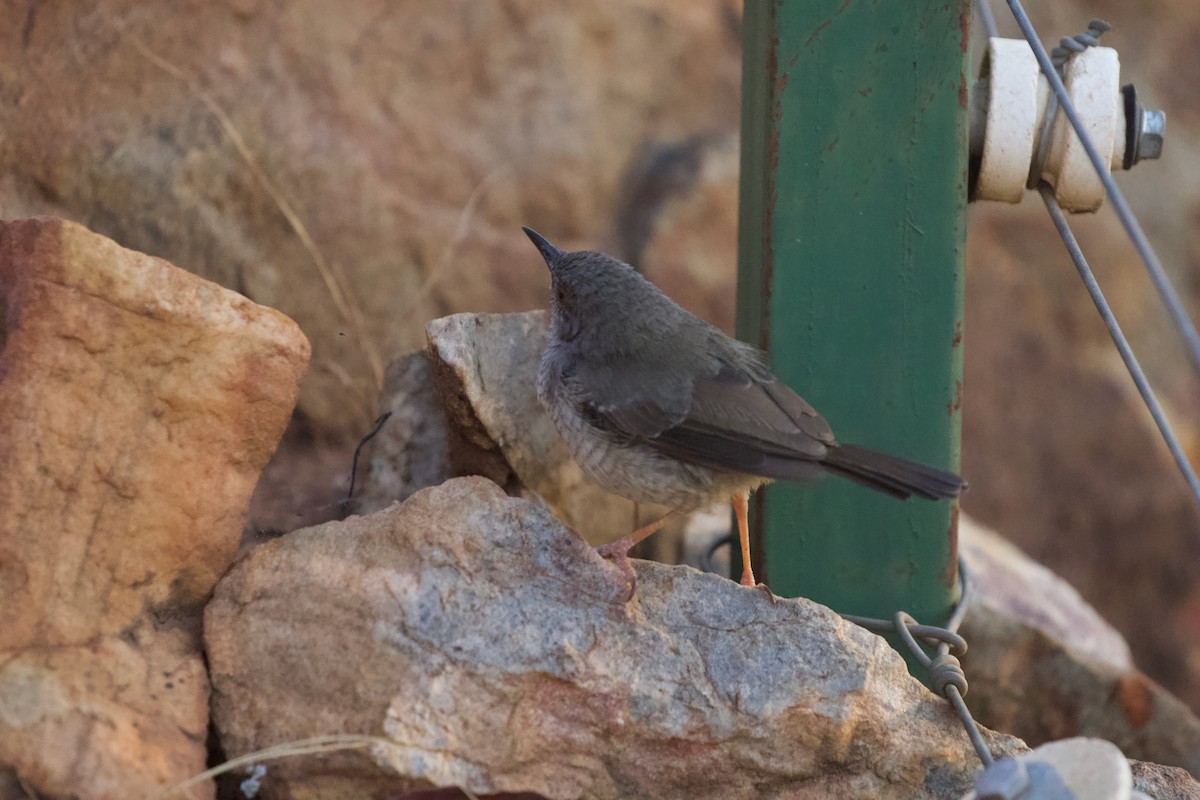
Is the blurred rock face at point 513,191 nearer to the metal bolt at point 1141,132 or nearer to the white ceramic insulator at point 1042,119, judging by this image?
the white ceramic insulator at point 1042,119

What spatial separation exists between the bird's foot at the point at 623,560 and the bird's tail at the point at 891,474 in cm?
55

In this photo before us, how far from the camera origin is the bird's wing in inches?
117

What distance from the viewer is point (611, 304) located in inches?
138

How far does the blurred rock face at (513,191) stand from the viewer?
12.9 feet

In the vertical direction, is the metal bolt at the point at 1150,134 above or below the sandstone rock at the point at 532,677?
above

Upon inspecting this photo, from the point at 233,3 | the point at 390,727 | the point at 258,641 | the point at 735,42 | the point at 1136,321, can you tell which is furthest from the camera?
the point at 1136,321

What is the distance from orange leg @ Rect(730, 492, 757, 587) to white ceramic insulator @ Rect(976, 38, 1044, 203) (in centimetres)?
116

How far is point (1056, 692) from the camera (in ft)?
13.4

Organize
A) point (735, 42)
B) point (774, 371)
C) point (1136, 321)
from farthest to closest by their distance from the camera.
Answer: point (1136, 321)
point (735, 42)
point (774, 371)

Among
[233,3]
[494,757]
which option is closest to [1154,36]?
[233,3]

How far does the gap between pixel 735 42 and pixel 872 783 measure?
4371 mm

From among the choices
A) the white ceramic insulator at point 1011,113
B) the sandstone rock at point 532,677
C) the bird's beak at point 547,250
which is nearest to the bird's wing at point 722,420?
the sandstone rock at point 532,677

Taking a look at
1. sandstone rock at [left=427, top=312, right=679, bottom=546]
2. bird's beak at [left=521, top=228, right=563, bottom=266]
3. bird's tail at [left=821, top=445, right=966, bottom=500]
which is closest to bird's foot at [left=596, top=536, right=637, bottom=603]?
sandstone rock at [left=427, top=312, right=679, bottom=546]

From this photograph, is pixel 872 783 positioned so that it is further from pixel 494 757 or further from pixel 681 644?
pixel 494 757
